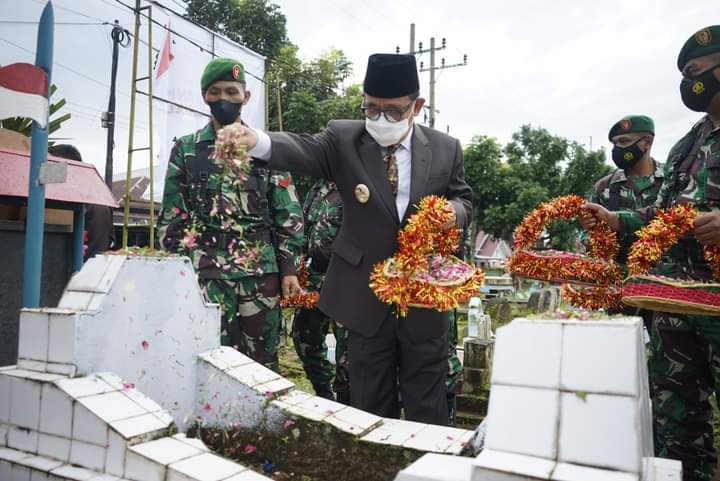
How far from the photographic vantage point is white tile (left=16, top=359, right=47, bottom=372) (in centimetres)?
209

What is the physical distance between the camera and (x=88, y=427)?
187 centimetres

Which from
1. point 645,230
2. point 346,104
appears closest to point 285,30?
point 346,104

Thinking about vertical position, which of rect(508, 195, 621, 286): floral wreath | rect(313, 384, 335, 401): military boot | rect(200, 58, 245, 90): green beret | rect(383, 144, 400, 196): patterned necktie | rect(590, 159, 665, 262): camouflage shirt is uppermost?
rect(200, 58, 245, 90): green beret

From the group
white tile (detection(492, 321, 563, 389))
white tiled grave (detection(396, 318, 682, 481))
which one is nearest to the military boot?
white tiled grave (detection(396, 318, 682, 481))

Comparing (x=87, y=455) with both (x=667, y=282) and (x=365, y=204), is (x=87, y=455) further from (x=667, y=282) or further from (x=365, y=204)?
(x=667, y=282)

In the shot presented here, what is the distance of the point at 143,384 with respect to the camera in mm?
2324

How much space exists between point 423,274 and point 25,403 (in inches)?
62.7

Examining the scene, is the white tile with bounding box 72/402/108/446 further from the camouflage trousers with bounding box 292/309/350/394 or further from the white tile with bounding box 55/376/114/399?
the camouflage trousers with bounding box 292/309/350/394

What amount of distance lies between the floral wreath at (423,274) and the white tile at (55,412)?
121cm

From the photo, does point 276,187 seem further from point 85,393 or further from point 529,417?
point 529,417

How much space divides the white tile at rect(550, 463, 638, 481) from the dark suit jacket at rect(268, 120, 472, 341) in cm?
128

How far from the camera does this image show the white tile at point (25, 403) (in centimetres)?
201

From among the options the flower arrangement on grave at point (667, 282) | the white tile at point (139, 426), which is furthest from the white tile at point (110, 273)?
the flower arrangement on grave at point (667, 282)

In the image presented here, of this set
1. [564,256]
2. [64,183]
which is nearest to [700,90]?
[564,256]
